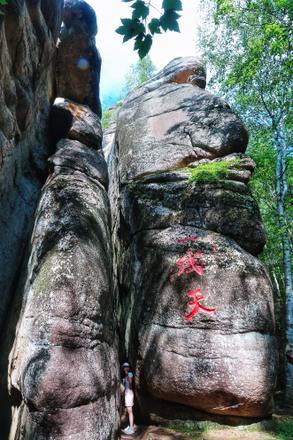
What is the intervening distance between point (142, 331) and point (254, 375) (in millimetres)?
2400

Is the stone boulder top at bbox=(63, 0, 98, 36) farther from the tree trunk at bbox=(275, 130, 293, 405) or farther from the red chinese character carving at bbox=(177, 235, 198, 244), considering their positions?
the red chinese character carving at bbox=(177, 235, 198, 244)

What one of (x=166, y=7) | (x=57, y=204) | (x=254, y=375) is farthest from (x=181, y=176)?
(x=166, y=7)

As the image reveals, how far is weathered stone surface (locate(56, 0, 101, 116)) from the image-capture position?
12141mm

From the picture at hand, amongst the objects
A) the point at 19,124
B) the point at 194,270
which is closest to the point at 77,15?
the point at 19,124

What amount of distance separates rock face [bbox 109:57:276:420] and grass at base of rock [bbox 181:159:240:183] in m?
0.03

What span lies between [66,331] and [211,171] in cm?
566

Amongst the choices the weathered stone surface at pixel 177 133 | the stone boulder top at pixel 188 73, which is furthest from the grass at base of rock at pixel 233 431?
the stone boulder top at pixel 188 73

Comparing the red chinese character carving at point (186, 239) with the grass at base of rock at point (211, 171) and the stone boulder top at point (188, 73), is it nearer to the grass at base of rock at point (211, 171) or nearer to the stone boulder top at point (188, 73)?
the grass at base of rock at point (211, 171)

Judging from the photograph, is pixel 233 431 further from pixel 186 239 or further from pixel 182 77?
pixel 182 77

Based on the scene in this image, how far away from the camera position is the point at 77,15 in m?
12.3

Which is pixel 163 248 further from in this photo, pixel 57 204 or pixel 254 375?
pixel 254 375

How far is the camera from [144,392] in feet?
24.2

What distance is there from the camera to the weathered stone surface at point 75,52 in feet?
39.8

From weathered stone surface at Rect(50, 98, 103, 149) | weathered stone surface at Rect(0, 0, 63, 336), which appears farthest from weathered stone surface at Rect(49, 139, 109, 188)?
weathered stone surface at Rect(0, 0, 63, 336)
